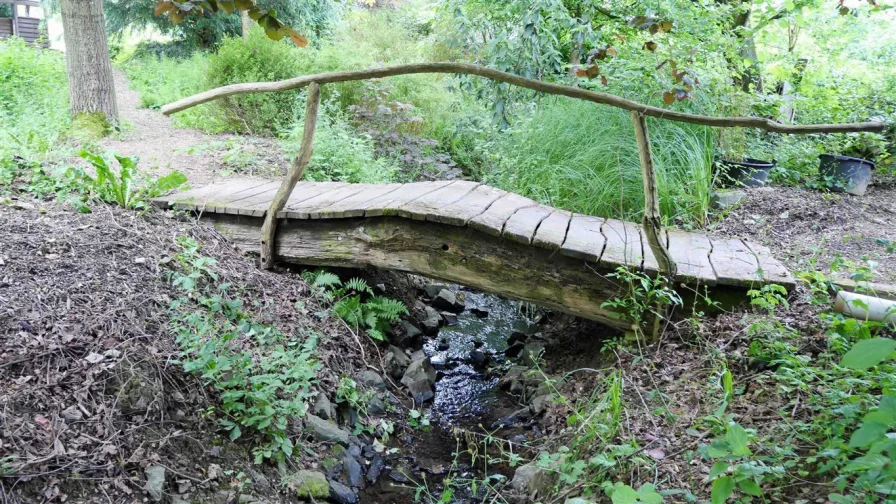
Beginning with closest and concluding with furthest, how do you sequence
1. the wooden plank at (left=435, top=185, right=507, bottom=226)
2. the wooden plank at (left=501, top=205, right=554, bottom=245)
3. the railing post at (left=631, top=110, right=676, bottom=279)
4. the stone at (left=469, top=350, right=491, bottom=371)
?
the railing post at (left=631, top=110, right=676, bottom=279) → the wooden plank at (left=501, top=205, right=554, bottom=245) → the wooden plank at (left=435, top=185, right=507, bottom=226) → the stone at (left=469, top=350, right=491, bottom=371)

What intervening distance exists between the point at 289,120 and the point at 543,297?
554 cm

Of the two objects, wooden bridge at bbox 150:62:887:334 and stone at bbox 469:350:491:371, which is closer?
wooden bridge at bbox 150:62:887:334

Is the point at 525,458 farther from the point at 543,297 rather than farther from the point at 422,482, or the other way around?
the point at 543,297

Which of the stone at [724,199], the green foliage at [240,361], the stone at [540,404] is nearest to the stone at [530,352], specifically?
the stone at [540,404]

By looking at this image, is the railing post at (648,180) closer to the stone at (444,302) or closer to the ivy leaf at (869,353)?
the ivy leaf at (869,353)

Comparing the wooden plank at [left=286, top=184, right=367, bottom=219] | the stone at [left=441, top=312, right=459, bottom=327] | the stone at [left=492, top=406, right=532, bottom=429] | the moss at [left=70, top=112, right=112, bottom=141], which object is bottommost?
the stone at [left=441, top=312, right=459, bottom=327]

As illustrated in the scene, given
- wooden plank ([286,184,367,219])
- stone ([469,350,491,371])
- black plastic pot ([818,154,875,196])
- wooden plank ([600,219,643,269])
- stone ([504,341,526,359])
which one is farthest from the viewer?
black plastic pot ([818,154,875,196])

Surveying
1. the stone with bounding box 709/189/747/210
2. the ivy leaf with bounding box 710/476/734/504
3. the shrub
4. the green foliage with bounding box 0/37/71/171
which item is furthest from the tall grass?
the green foliage with bounding box 0/37/71/171

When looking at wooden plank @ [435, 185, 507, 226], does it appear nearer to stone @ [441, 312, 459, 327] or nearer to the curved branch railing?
the curved branch railing

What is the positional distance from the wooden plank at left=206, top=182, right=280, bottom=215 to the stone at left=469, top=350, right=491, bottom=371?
202 cm

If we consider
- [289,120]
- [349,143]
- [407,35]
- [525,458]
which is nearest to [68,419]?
[525,458]

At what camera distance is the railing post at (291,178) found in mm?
4008

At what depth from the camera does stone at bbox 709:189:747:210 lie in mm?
5482

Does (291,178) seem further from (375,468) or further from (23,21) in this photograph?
(23,21)
